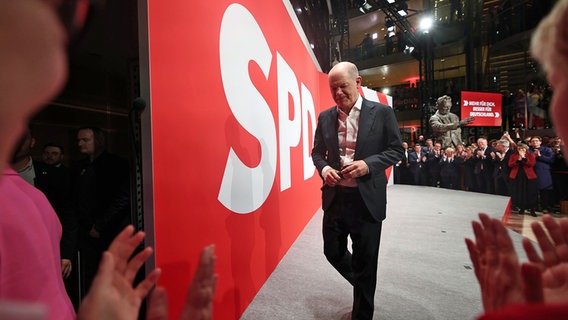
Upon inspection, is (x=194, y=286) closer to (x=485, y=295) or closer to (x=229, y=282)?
(x=485, y=295)

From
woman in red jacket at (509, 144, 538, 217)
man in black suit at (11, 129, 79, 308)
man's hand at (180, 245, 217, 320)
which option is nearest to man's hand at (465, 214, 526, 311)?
man's hand at (180, 245, 217, 320)

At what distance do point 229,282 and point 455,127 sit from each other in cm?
857

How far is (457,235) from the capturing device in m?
3.64

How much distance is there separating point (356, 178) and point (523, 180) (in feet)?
18.4

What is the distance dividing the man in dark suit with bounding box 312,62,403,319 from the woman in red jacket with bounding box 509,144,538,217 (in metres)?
5.23

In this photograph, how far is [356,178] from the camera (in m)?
1.69

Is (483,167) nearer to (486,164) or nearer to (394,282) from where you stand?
(486,164)

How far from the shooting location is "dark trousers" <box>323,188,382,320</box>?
169cm

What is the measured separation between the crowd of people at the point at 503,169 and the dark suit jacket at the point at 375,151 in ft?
17.2

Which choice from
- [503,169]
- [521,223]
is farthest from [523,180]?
[521,223]

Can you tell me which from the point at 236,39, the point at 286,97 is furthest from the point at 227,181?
the point at 286,97

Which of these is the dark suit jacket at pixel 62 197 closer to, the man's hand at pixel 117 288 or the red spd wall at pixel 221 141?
the red spd wall at pixel 221 141

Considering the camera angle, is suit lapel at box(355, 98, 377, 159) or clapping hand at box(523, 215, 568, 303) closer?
clapping hand at box(523, 215, 568, 303)

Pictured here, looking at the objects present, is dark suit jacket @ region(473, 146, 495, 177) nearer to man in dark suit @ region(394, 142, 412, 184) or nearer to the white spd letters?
man in dark suit @ region(394, 142, 412, 184)
